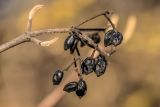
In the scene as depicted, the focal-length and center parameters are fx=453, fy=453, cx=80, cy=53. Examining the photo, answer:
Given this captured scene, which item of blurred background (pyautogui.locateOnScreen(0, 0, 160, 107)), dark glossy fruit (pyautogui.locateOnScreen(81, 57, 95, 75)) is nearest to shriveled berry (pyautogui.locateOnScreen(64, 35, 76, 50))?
dark glossy fruit (pyautogui.locateOnScreen(81, 57, 95, 75))

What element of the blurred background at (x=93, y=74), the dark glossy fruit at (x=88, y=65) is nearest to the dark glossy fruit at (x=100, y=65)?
the dark glossy fruit at (x=88, y=65)

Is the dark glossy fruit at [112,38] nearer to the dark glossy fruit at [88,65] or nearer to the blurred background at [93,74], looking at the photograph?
the dark glossy fruit at [88,65]

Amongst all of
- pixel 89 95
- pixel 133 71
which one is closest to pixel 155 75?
pixel 133 71

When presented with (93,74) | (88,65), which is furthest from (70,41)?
(93,74)

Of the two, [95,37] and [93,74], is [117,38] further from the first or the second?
[93,74]

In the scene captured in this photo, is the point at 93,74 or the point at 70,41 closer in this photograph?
the point at 70,41

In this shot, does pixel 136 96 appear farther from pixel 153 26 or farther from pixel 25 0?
pixel 25 0

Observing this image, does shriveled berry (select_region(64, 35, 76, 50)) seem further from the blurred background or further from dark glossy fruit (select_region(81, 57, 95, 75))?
the blurred background
